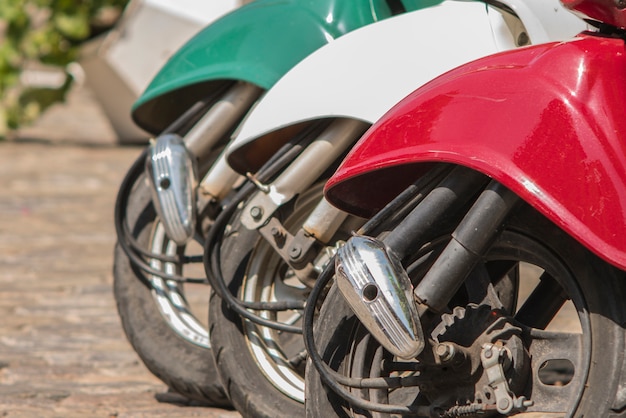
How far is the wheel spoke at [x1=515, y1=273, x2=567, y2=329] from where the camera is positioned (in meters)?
2.67

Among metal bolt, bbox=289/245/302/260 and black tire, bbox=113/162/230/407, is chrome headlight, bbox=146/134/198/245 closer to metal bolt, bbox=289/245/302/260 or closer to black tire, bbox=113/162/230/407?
black tire, bbox=113/162/230/407

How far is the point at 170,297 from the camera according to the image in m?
4.11

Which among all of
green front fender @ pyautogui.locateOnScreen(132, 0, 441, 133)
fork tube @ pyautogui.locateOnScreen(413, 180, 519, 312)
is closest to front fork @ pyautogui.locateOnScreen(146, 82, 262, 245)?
green front fender @ pyautogui.locateOnScreen(132, 0, 441, 133)

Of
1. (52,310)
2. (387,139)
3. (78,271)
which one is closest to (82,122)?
(78,271)

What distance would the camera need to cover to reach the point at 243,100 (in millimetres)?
3873

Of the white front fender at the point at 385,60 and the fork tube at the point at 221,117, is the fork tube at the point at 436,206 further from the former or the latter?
the fork tube at the point at 221,117

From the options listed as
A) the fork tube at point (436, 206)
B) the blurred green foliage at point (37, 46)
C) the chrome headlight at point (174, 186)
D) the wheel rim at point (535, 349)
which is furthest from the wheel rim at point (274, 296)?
the blurred green foliage at point (37, 46)

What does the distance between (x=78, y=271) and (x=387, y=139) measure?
403cm

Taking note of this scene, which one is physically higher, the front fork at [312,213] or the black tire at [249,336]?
the front fork at [312,213]

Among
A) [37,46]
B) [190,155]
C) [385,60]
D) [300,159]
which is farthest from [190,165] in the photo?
[37,46]

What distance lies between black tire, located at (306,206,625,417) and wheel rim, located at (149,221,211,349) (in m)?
1.30

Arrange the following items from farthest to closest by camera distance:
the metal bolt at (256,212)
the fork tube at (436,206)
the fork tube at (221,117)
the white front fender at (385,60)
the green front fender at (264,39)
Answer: the fork tube at (221,117)
the green front fender at (264,39)
the metal bolt at (256,212)
the white front fender at (385,60)
the fork tube at (436,206)

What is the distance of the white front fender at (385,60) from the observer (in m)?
3.04

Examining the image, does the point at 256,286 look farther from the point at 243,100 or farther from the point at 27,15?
the point at 27,15
